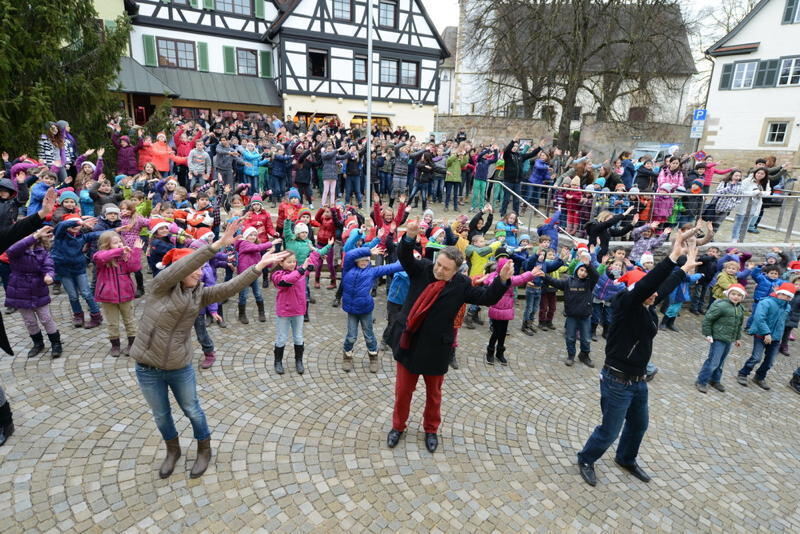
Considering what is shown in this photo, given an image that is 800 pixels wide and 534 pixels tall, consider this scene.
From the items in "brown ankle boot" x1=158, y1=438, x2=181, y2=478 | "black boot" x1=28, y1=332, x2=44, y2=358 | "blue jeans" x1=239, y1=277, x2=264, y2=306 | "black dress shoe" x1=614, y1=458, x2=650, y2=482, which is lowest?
"black dress shoe" x1=614, y1=458, x2=650, y2=482

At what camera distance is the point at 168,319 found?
3719 millimetres

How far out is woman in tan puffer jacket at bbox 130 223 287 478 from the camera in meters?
3.62

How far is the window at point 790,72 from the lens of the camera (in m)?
23.4

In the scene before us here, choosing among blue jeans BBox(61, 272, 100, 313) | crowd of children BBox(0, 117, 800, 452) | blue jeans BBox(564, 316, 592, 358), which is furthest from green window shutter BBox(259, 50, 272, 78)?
blue jeans BBox(564, 316, 592, 358)

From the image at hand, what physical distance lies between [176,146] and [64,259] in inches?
318

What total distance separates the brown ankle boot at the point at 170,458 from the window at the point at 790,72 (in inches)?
1236

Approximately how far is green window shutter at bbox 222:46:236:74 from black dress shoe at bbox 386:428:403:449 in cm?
2514

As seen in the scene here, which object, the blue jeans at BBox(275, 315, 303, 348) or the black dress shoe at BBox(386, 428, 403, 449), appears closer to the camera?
the black dress shoe at BBox(386, 428, 403, 449)

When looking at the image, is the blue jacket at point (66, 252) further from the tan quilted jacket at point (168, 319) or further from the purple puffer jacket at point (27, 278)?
the tan quilted jacket at point (168, 319)

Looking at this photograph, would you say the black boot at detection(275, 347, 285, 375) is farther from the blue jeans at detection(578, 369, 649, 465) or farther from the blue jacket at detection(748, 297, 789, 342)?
the blue jacket at detection(748, 297, 789, 342)

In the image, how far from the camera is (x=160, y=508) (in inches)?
149

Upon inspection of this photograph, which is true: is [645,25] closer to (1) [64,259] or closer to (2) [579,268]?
(2) [579,268]

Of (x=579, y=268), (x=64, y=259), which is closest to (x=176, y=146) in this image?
(x=64, y=259)

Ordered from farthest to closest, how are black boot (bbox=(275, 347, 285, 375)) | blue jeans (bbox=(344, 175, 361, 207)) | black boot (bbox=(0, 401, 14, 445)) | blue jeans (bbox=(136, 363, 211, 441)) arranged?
blue jeans (bbox=(344, 175, 361, 207)), black boot (bbox=(275, 347, 285, 375)), black boot (bbox=(0, 401, 14, 445)), blue jeans (bbox=(136, 363, 211, 441))
